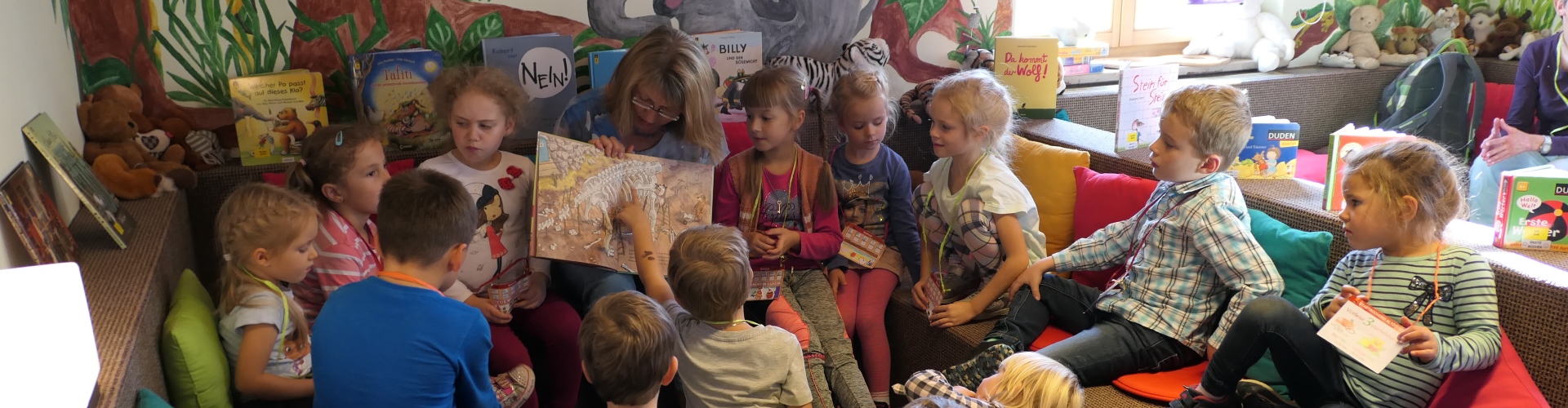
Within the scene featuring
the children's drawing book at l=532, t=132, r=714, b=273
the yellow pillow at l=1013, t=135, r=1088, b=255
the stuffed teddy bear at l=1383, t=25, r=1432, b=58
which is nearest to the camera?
the children's drawing book at l=532, t=132, r=714, b=273

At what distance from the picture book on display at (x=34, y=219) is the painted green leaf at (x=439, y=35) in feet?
4.21

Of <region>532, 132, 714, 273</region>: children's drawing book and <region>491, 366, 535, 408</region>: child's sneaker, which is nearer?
<region>491, 366, 535, 408</region>: child's sneaker

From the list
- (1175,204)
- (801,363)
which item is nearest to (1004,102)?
(1175,204)

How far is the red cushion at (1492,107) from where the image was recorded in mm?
4113

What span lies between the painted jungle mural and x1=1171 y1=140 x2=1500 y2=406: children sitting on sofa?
6.38 ft

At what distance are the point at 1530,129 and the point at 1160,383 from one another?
2.64m

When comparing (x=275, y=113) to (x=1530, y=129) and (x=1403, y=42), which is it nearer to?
(x=1530, y=129)

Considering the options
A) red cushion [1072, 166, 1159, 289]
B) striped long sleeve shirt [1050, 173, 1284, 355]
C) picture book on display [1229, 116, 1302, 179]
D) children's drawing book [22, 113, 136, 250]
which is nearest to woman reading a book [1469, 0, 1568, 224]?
picture book on display [1229, 116, 1302, 179]

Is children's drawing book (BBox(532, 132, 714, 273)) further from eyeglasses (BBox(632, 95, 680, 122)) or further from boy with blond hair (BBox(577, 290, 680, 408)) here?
boy with blond hair (BBox(577, 290, 680, 408))

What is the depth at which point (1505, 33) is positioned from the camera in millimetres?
4316

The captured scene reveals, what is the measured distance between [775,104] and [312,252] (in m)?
1.14

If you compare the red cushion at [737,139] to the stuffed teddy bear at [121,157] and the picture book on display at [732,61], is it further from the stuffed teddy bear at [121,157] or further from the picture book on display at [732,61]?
the stuffed teddy bear at [121,157]

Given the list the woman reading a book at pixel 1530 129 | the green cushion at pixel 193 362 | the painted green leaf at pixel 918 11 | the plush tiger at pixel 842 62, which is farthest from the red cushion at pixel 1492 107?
the green cushion at pixel 193 362

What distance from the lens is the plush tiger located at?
3418mm
